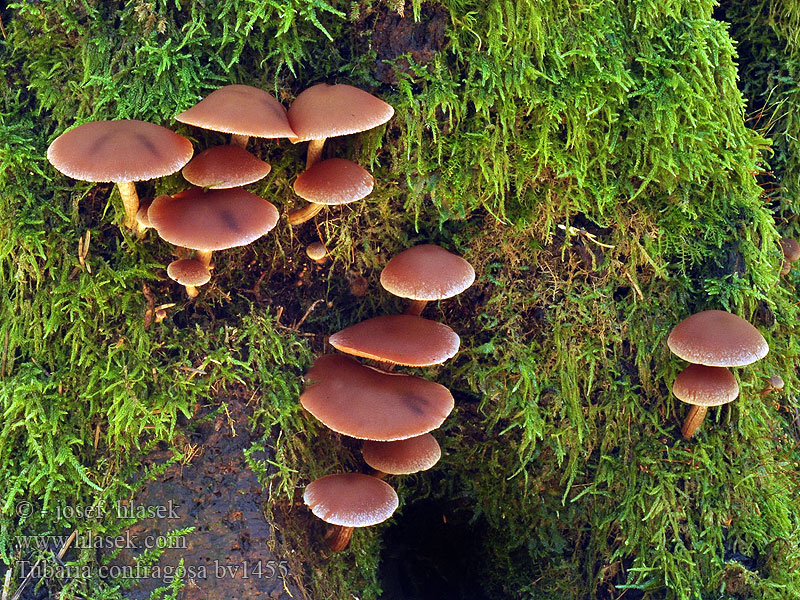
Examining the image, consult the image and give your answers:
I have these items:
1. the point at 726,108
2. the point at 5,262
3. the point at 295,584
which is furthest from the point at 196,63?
the point at 726,108

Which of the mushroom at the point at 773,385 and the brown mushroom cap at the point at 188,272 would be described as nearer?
the brown mushroom cap at the point at 188,272

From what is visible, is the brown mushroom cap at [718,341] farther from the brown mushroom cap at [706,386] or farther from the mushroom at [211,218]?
the mushroom at [211,218]

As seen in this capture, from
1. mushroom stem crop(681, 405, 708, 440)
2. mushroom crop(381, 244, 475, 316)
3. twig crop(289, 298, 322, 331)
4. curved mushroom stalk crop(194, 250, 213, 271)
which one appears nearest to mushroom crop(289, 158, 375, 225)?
mushroom crop(381, 244, 475, 316)

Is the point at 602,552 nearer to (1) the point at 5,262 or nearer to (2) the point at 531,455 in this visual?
(2) the point at 531,455

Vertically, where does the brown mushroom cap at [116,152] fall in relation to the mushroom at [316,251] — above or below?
above

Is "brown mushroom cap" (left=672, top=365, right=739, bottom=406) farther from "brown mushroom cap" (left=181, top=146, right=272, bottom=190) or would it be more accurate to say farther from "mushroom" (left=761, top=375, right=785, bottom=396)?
"brown mushroom cap" (left=181, top=146, right=272, bottom=190)

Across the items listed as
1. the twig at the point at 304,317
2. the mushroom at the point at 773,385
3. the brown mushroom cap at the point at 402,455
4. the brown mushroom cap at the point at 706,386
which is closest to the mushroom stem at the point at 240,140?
the twig at the point at 304,317
